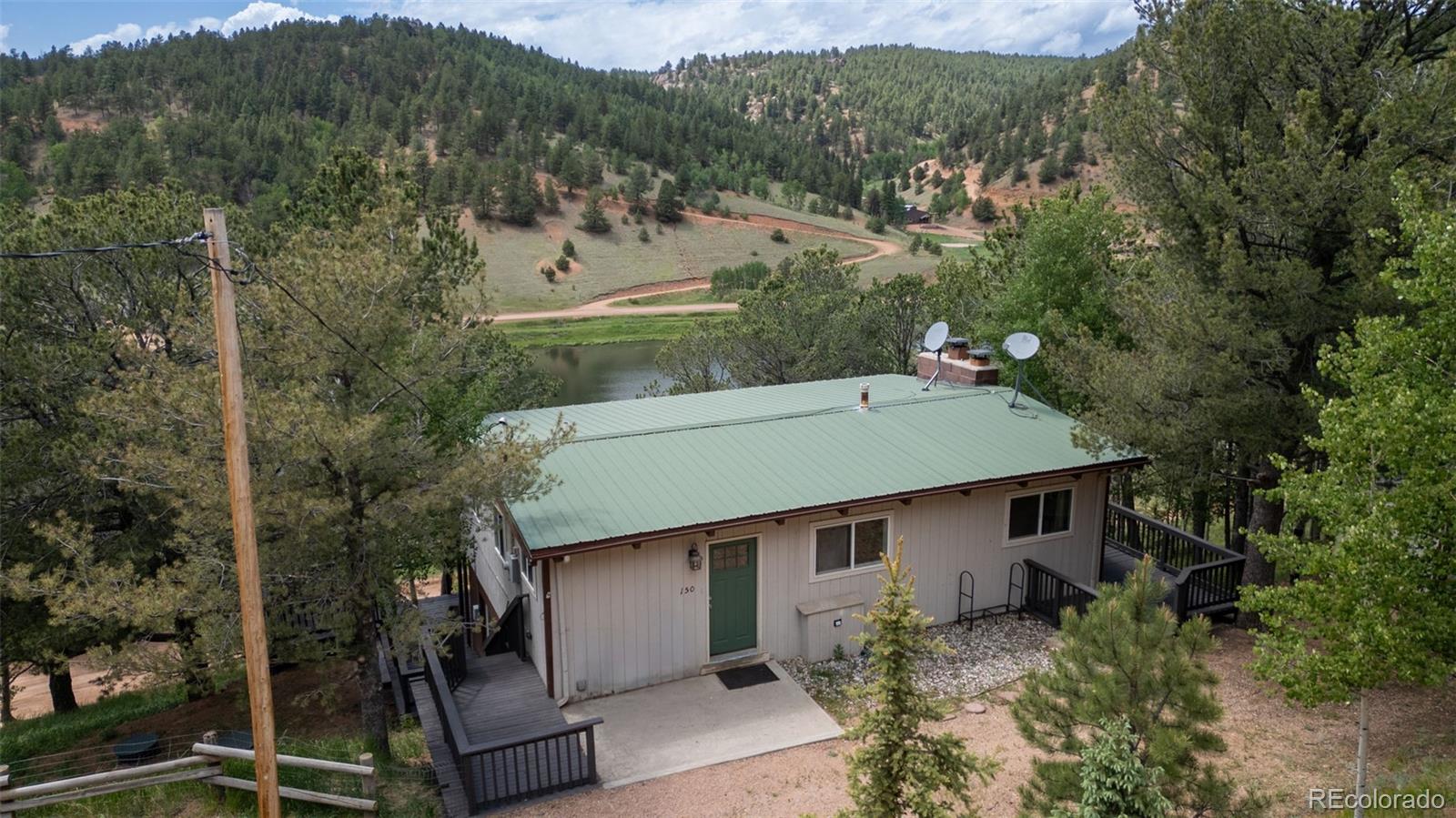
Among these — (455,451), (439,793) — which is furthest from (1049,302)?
(439,793)

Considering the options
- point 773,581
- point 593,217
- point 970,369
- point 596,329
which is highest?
point 593,217

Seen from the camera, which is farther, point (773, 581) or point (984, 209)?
point (984, 209)

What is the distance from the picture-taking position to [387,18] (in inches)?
5625

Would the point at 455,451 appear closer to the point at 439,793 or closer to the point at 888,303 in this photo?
the point at 439,793

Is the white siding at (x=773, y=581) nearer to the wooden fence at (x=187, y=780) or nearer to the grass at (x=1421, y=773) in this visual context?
the wooden fence at (x=187, y=780)

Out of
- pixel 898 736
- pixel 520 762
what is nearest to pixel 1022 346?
pixel 520 762

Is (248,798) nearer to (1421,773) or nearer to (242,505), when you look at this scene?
(242,505)

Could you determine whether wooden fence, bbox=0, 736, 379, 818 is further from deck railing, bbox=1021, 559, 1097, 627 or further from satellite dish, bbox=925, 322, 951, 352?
satellite dish, bbox=925, 322, 951, 352

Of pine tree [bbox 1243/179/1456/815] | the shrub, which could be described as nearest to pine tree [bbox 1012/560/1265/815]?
pine tree [bbox 1243/179/1456/815]

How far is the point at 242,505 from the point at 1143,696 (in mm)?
5809

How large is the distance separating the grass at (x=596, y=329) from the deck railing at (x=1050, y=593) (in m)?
41.0

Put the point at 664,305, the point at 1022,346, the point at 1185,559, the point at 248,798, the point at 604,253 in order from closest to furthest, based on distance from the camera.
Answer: the point at 248,798 < the point at 1022,346 < the point at 1185,559 < the point at 664,305 < the point at 604,253

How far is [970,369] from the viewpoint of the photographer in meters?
14.8

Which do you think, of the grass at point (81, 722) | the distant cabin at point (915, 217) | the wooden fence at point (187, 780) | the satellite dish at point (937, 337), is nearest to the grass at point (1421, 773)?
the wooden fence at point (187, 780)
